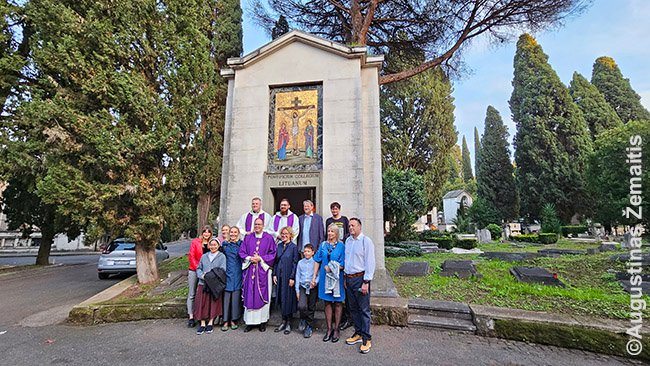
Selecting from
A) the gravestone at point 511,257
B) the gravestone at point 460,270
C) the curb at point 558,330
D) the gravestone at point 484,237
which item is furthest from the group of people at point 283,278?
the gravestone at point 484,237

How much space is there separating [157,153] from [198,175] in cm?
120

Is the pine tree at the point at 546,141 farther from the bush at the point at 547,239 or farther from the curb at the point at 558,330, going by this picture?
the curb at the point at 558,330

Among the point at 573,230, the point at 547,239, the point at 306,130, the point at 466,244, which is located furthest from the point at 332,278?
the point at 573,230

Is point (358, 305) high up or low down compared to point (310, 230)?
down

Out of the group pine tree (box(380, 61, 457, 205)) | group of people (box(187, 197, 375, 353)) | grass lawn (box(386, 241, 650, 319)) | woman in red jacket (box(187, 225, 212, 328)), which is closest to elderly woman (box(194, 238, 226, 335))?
group of people (box(187, 197, 375, 353))

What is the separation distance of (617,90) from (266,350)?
155 ft

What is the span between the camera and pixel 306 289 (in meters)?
4.79

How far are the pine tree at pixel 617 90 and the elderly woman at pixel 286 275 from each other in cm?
4449

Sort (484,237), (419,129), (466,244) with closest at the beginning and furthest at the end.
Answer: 1. (466,244)
2. (419,129)
3. (484,237)

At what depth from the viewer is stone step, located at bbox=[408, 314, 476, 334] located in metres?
4.72

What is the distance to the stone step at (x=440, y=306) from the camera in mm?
5078

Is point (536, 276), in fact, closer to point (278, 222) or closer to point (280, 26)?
point (278, 222)

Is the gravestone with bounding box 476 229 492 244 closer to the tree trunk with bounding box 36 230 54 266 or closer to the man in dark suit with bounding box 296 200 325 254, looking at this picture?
the man in dark suit with bounding box 296 200 325 254

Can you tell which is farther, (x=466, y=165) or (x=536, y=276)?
(x=466, y=165)
